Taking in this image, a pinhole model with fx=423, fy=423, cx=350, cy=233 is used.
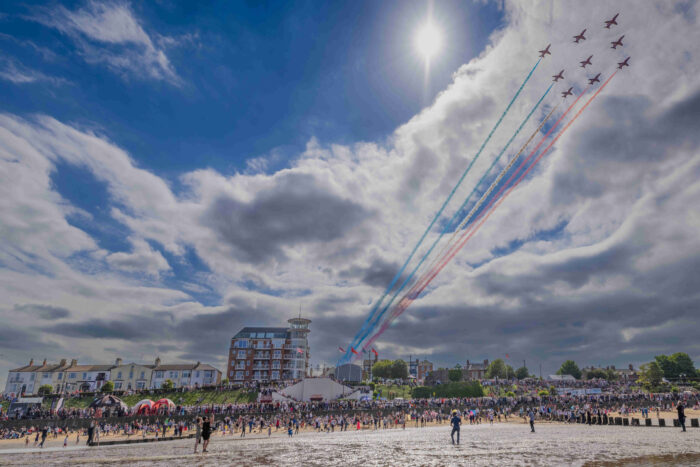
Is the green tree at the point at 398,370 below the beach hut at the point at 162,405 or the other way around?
the other way around

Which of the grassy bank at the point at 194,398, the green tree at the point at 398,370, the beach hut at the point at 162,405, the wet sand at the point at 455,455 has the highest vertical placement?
the green tree at the point at 398,370

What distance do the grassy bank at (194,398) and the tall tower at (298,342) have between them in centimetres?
2774

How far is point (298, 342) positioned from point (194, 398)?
33932mm

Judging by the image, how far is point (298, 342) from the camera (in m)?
102

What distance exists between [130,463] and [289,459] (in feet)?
22.9

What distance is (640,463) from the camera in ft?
53.7

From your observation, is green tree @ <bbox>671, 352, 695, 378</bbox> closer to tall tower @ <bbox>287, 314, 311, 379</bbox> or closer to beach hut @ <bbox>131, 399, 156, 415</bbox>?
tall tower @ <bbox>287, 314, 311, 379</bbox>

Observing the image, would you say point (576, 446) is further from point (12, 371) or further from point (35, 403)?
point (12, 371)

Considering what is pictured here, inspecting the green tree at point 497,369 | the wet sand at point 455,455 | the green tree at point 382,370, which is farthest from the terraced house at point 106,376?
the green tree at point 497,369

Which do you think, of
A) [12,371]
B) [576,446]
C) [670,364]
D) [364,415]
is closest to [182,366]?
[12,371]

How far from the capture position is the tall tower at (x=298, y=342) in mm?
101250

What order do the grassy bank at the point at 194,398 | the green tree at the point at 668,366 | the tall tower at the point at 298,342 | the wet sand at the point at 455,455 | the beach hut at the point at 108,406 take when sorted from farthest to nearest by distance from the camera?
the green tree at the point at 668,366 < the tall tower at the point at 298,342 < the grassy bank at the point at 194,398 < the beach hut at the point at 108,406 < the wet sand at the point at 455,455

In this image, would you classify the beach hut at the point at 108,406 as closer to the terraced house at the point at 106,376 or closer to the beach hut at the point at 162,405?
the beach hut at the point at 162,405

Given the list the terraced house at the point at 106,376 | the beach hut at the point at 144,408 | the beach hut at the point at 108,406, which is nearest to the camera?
the beach hut at the point at 144,408
